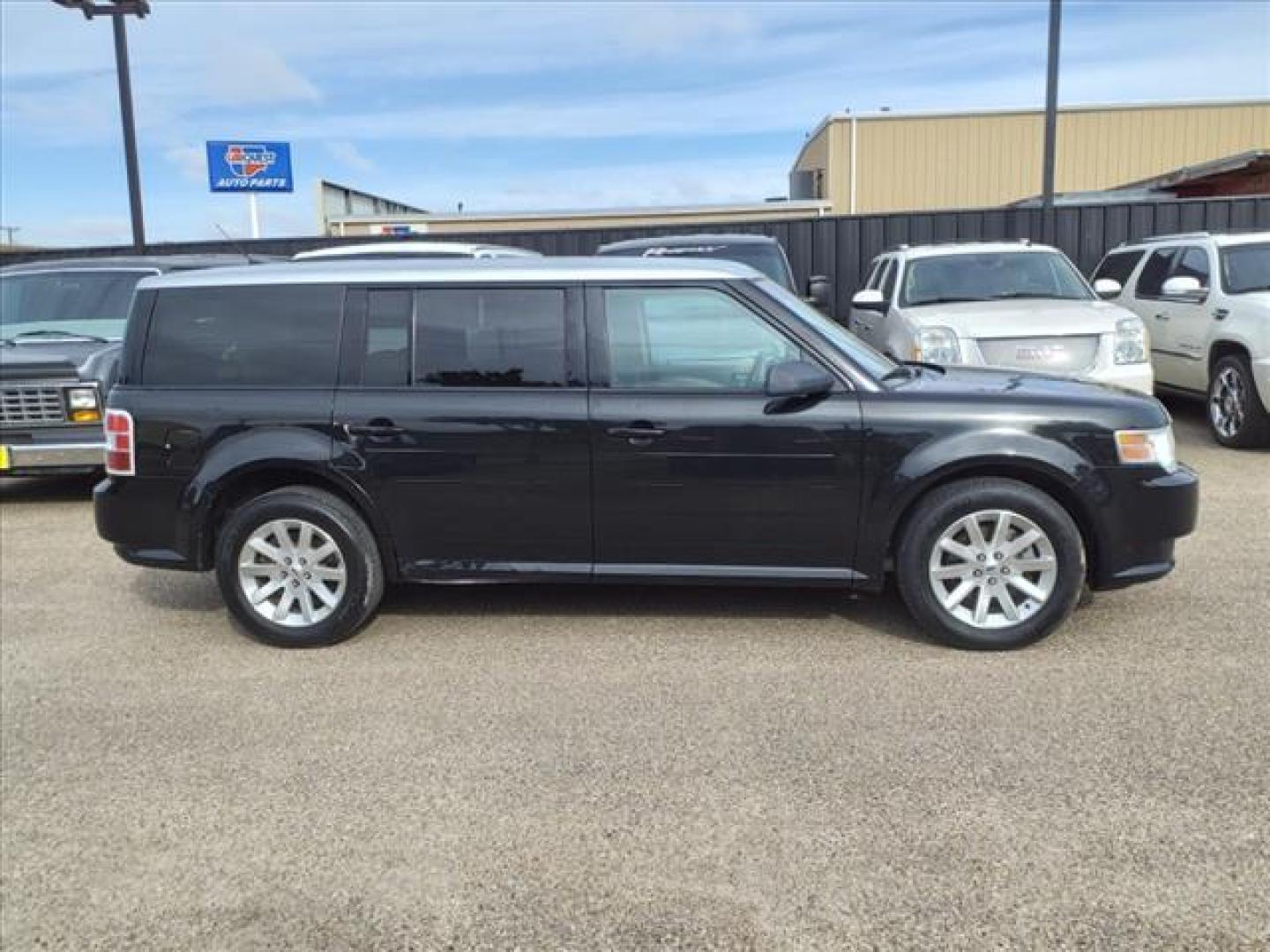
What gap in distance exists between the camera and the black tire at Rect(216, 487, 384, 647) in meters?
4.86

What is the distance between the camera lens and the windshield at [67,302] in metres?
8.87

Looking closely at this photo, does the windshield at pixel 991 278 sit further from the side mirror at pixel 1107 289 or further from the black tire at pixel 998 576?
the black tire at pixel 998 576

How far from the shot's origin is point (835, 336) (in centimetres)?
488

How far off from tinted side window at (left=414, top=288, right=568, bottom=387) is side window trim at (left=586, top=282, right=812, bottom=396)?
0.13 m

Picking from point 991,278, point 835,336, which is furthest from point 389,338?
point 991,278

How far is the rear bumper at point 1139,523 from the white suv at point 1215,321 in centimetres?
489

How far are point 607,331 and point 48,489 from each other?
22.1 feet

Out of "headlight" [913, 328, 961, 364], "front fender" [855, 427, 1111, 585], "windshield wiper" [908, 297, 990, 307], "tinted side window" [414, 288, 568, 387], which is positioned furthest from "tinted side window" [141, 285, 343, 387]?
"windshield wiper" [908, 297, 990, 307]

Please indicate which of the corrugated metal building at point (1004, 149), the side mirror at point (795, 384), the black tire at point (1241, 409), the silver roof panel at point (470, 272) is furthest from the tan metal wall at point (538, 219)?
the side mirror at point (795, 384)

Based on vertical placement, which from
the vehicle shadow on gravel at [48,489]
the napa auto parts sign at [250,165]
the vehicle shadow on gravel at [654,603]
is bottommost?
the vehicle shadow on gravel at [654,603]

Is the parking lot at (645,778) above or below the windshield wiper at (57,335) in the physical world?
below

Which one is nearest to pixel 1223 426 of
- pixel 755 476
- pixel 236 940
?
pixel 755 476

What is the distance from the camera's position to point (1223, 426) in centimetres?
923

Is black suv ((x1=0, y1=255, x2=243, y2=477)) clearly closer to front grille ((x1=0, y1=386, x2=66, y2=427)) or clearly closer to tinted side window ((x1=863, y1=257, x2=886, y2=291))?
front grille ((x1=0, y1=386, x2=66, y2=427))
